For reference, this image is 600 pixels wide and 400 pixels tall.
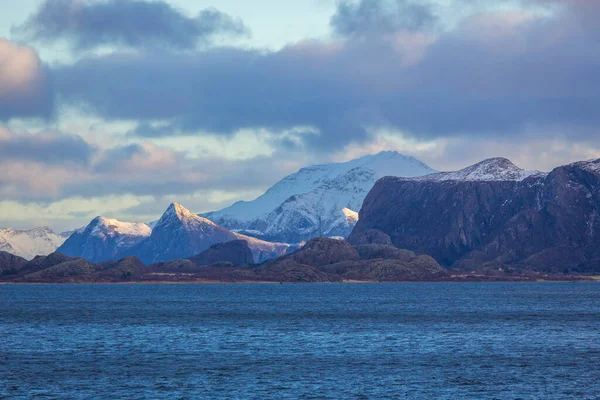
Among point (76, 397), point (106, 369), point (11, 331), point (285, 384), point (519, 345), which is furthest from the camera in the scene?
point (11, 331)

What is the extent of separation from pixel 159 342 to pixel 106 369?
1327 inches

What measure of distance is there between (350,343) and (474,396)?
51.3m

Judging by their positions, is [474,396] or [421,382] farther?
[421,382]

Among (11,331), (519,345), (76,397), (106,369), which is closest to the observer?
(76,397)

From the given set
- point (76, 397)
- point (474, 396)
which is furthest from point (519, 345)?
point (76, 397)

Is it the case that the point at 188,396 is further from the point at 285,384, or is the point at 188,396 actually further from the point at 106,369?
the point at 106,369

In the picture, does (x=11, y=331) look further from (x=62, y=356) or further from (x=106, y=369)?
(x=106, y=369)

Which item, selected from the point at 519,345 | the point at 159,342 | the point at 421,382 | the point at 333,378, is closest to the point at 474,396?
the point at 421,382

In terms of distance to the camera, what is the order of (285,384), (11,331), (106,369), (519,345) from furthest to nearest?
(11,331), (519,345), (106,369), (285,384)

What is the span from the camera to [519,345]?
13788 centimetres

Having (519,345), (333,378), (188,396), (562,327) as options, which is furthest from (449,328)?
(188,396)

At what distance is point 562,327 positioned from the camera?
172750 mm

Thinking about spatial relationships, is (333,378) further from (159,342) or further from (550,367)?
(159,342)

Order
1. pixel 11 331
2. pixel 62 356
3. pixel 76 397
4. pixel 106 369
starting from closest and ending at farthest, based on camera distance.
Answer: pixel 76 397 < pixel 106 369 < pixel 62 356 < pixel 11 331
